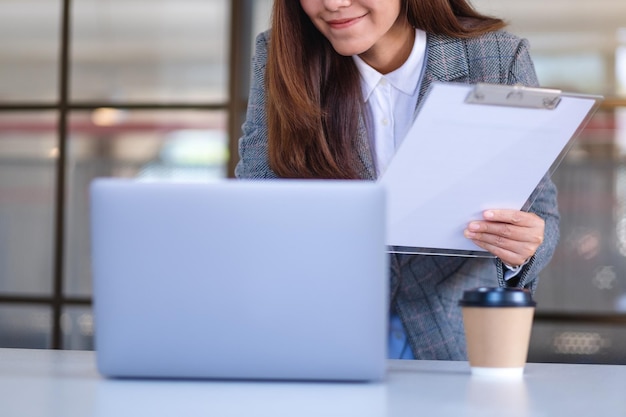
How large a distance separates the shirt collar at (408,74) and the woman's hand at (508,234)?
410 millimetres

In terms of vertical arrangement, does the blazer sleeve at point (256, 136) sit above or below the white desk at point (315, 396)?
above

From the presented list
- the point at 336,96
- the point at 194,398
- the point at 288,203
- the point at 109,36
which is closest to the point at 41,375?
the point at 194,398

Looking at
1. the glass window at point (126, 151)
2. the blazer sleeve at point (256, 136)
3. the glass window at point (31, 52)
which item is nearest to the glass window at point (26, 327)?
the glass window at point (126, 151)

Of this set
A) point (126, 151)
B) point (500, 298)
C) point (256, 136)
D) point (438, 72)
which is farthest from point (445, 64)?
point (126, 151)

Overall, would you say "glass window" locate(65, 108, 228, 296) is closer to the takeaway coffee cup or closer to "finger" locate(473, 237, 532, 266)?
"finger" locate(473, 237, 532, 266)

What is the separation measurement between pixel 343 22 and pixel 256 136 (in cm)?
28

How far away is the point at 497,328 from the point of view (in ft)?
3.45

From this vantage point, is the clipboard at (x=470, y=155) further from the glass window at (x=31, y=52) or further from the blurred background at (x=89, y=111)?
the glass window at (x=31, y=52)

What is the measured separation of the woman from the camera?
1652 millimetres

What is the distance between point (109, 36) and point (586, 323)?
2.07 metres

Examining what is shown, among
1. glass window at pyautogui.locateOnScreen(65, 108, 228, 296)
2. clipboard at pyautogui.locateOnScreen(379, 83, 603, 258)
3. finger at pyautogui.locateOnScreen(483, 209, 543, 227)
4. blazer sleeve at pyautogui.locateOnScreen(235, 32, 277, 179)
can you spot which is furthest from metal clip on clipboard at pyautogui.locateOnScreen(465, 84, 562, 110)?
glass window at pyautogui.locateOnScreen(65, 108, 228, 296)

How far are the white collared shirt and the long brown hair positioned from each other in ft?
0.08

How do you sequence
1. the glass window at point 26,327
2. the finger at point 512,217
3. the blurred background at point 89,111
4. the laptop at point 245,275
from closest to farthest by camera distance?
1. the laptop at point 245,275
2. the finger at point 512,217
3. the blurred background at point 89,111
4. the glass window at point 26,327

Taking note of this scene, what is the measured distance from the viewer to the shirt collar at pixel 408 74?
5.69ft
